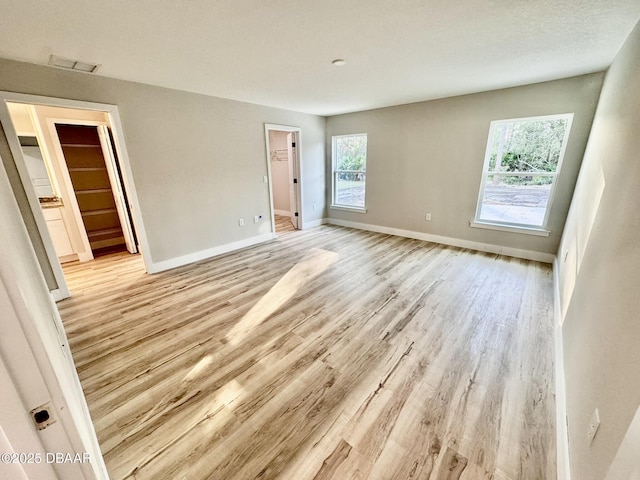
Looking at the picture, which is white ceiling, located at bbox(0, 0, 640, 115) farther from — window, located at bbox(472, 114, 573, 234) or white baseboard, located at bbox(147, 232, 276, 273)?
white baseboard, located at bbox(147, 232, 276, 273)

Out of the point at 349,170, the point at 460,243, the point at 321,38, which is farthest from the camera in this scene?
the point at 349,170

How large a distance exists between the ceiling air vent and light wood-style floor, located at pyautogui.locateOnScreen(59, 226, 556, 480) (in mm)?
2465

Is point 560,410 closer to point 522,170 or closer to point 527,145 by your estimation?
point 522,170

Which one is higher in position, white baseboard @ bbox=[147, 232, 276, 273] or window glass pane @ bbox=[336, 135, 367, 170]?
window glass pane @ bbox=[336, 135, 367, 170]

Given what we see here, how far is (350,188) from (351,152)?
0.78 meters

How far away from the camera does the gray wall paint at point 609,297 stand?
0.90 m

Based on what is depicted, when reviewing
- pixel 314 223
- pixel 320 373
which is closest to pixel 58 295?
pixel 320 373

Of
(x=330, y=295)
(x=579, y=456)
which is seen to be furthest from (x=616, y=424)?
(x=330, y=295)

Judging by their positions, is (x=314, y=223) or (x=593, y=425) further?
(x=314, y=223)

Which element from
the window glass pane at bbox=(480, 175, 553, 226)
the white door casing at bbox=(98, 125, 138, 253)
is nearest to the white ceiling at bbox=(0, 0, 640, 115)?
the window glass pane at bbox=(480, 175, 553, 226)

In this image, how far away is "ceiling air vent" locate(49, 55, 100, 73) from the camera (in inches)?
95.3

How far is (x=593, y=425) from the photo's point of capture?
1039 millimetres

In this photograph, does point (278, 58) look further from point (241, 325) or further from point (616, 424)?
point (616, 424)

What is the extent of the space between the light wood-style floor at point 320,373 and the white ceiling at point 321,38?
Answer: 2443mm
